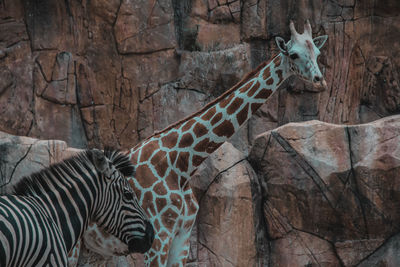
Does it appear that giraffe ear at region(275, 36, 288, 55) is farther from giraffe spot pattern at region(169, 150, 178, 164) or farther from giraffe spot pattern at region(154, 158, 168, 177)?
giraffe spot pattern at region(154, 158, 168, 177)

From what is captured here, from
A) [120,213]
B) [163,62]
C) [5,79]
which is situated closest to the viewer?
[120,213]

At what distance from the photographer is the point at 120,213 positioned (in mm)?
4145

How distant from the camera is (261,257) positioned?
7.16 metres

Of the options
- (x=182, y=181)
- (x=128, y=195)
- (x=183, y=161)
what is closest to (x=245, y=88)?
(x=183, y=161)

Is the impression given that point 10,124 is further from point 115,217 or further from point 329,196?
point 115,217

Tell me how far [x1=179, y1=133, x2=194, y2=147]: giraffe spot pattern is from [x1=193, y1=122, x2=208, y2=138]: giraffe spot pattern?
0.05 meters

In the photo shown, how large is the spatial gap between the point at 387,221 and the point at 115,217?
3.73 metres

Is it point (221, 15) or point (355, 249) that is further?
point (221, 15)

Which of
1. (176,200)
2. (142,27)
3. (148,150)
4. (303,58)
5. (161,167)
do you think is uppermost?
(142,27)

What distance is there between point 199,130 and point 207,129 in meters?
0.07

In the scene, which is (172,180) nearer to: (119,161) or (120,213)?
(119,161)

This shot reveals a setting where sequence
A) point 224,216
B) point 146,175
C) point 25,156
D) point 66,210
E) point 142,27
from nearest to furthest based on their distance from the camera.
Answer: point 66,210, point 146,175, point 25,156, point 224,216, point 142,27

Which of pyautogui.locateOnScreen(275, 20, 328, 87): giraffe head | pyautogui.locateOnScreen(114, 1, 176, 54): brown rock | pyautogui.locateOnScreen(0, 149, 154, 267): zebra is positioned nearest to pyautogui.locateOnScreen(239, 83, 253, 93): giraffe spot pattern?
pyautogui.locateOnScreen(275, 20, 328, 87): giraffe head

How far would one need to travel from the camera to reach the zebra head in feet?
13.5
